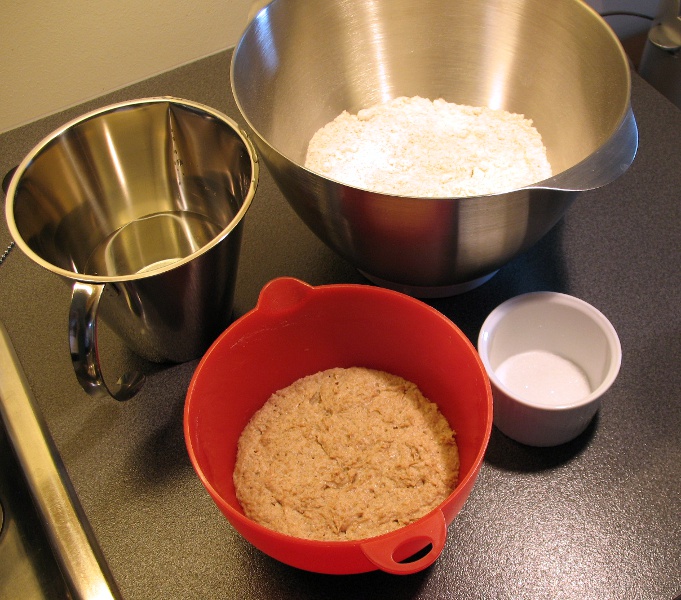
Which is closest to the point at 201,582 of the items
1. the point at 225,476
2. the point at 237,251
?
the point at 225,476

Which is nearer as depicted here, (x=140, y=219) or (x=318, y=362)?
(x=318, y=362)

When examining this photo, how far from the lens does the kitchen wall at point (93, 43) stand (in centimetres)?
106

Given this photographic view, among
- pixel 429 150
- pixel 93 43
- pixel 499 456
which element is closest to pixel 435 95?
pixel 429 150

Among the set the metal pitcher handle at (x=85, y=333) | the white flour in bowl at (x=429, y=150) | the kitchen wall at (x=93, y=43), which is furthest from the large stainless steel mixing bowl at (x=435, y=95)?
the kitchen wall at (x=93, y=43)

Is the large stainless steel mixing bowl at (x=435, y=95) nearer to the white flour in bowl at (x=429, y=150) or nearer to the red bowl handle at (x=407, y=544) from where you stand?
the white flour in bowl at (x=429, y=150)

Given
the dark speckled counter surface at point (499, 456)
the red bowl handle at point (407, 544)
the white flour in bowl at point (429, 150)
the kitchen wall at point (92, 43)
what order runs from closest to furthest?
the red bowl handle at point (407, 544) → the dark speckled counter surface at point (499, 456) → the white flour in bowl at point (429, 150) → the kitchen wall at point (92, 43)

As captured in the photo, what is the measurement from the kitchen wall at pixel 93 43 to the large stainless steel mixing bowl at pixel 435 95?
45cm

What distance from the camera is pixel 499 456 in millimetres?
622

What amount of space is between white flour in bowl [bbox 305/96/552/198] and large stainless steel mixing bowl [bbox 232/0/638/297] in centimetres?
4

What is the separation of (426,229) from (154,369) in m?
0.37

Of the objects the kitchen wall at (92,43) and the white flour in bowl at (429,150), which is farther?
the kitchen wall at (92,43)

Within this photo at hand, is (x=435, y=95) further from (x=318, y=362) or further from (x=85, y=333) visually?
(x=85, y=333)

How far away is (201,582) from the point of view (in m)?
0.57

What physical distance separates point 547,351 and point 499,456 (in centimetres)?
13
